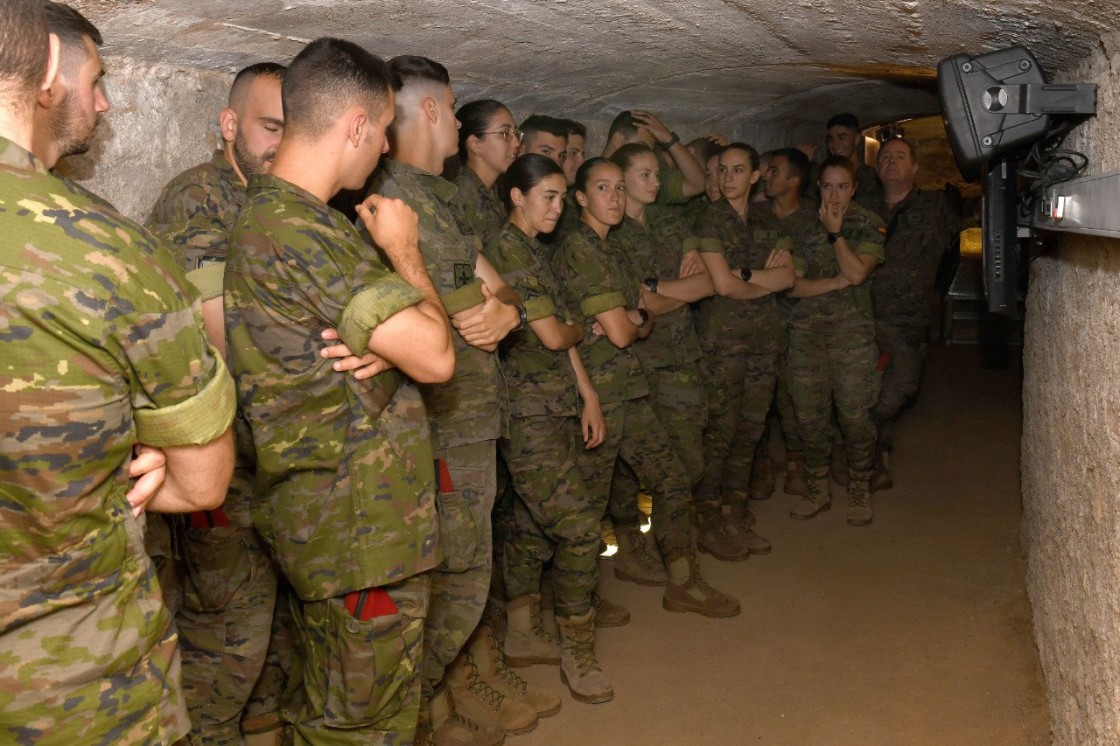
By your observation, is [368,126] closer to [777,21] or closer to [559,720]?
[777,21]

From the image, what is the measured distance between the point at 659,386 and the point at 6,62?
344 centimetres

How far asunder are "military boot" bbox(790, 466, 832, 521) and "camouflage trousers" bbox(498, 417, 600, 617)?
2.23m

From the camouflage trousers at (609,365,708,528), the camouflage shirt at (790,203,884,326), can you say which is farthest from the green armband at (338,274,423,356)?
the camouflage shirt at (790,203,884,326)

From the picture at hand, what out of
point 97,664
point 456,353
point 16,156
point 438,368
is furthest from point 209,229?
point 97,664

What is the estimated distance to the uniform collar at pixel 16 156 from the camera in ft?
4.69

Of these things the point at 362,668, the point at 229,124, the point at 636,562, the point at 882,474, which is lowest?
the point at 882,474

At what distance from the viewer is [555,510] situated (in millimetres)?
3441

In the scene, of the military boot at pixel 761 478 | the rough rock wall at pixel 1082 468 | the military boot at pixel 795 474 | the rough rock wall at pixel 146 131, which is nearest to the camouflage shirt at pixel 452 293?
the rough rock wall at pixel 146 131

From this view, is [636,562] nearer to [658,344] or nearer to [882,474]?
[658,344]

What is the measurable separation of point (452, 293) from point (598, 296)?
3.69 feet

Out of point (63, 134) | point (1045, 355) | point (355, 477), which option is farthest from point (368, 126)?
point (1045, 355)

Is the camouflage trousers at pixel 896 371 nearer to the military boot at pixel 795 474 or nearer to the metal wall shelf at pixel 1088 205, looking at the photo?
the military boot at pixel 795 474

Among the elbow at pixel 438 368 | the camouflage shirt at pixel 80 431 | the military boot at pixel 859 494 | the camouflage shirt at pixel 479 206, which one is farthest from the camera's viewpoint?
the military boot at pixel 859 494

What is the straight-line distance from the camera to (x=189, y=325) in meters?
1.54
